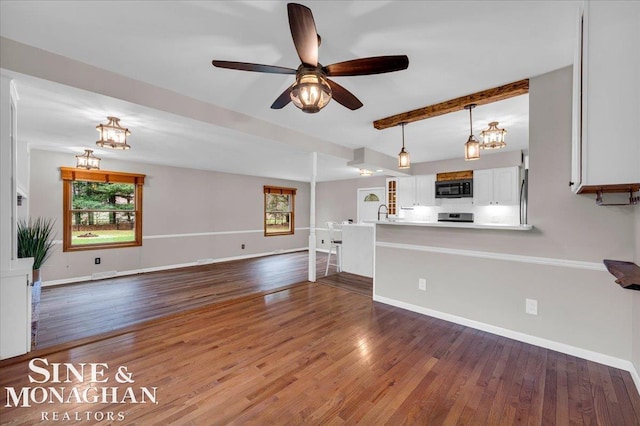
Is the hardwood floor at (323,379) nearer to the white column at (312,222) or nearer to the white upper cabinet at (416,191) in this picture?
the white column at (312,222)

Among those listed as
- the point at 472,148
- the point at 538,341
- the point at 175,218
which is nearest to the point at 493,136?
the point at 472,148

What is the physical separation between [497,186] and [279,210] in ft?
19.7

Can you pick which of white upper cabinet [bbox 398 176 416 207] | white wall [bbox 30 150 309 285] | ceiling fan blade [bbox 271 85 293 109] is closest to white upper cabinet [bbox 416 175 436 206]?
white upper cabinet [bbox 398 176 416 207]

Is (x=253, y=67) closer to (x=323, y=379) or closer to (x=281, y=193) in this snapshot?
(x=323, y=379)

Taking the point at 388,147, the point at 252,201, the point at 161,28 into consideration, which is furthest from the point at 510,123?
the point at 252,201

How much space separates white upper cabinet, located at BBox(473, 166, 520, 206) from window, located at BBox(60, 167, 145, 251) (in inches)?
290

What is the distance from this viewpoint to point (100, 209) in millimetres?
5141

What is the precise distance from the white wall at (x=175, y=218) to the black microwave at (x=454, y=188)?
15.7 ft

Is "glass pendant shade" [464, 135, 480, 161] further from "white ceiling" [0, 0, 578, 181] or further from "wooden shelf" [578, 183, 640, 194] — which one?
"wooden shelf" [578, 183, 640, 194]

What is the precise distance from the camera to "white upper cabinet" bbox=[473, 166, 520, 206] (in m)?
4.99

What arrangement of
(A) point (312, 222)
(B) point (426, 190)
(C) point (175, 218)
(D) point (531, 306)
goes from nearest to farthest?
(D) point (531, 306) < (A) point (312, 222) < (C) point (175, 218) < (B) point (426, 190)

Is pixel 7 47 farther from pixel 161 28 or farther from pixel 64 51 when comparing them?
pixel 161 28

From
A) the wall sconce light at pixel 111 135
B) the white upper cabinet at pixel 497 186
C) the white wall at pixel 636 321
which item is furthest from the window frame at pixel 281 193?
the white wall at pixel 636 321

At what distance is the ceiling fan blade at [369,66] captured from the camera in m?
1.55
